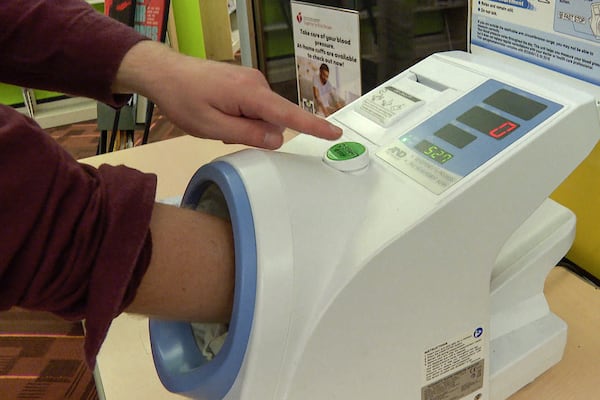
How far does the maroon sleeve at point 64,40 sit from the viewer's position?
570mm

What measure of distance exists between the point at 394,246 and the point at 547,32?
14.4 inches

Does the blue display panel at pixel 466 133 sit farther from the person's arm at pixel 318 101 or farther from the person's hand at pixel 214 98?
the person's arm at pixel 318 101

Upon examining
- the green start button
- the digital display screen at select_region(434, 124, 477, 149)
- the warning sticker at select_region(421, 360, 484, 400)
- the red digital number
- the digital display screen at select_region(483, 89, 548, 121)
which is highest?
the digital display screen at select_region(483, 89, 548, 121)

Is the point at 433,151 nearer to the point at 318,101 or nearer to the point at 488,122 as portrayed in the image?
the point at 488,122

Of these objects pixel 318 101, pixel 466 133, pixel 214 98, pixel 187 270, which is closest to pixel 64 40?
pixel 214 98

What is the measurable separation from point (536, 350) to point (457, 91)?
0.27m

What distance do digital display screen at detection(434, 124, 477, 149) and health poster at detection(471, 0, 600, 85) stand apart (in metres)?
0.19

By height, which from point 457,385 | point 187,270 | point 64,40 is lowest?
point 457,385

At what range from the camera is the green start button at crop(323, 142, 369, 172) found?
19.8 inches

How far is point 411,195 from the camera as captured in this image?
474 mm

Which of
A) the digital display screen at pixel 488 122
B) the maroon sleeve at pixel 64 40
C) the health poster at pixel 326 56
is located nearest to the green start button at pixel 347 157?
the digital display screen at pixel 488 122

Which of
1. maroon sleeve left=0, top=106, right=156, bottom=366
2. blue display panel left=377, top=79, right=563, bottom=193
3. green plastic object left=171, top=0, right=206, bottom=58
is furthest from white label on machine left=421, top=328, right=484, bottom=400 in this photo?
green plastic object left=171, top=0, right=206, bottom=58

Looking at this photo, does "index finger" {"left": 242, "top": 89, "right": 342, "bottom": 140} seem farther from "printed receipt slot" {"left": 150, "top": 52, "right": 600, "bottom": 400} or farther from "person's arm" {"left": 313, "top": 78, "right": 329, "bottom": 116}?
"person's arm" {"left": 313, "top": 78, "right": 329, "bottom": 116}

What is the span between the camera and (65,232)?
35 cm
